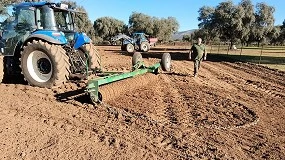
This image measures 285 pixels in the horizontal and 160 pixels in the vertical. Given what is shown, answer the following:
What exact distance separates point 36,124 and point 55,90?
2.49m

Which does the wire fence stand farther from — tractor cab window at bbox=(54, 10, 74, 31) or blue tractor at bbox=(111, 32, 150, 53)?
tractor cab window at bbox=(54, 10, 74, 31)

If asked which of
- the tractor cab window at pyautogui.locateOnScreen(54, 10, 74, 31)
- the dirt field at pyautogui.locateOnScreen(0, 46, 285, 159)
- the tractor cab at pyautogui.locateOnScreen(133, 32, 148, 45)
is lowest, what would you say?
the dirt field at pyautogui.locateOnScreen(0, 46, 285, 159)

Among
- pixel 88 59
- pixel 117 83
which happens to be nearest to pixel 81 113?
pixel 117 83

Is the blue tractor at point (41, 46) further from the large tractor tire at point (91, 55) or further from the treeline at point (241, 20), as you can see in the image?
the treeline at point (241, 20)

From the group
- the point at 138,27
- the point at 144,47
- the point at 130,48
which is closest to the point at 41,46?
the point at 130,48

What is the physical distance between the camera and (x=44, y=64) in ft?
28.8

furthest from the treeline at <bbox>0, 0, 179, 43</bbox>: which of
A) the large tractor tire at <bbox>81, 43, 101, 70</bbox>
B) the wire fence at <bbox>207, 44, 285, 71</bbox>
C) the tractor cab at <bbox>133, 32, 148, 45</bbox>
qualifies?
the large tractor tire at <bbox>81, 43, 101, 70</bbox>

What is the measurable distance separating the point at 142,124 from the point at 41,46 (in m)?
3.74

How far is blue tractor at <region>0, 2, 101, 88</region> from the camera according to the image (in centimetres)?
837

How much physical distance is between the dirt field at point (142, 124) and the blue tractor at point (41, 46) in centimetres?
45

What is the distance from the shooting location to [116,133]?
18.5 feet

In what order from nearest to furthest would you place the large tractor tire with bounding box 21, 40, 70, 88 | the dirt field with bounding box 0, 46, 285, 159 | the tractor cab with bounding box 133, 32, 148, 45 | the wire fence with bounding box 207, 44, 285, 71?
1. the dirt field with bounding box 0, 46, 285, 159
2. the large tractor tire with bounding box 21, 40, 70, 88
3. the wire fence with bounding box 207, 44, 285, 71
4. the tractor cab with bounding box 133, 32, 148, 45

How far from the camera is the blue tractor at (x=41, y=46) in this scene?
837 cm

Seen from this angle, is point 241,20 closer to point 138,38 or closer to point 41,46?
point 138,38
